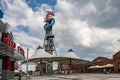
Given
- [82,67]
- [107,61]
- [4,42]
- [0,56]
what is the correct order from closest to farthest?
[4,42]
[0,56]
[107,61]
[82,67]

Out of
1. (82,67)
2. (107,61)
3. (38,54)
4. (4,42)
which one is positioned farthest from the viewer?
(82,67)

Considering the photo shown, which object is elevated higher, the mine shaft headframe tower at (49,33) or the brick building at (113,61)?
the mine shaft headframe tower at (49,33)

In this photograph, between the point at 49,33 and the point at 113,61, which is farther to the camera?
the point at 49,33

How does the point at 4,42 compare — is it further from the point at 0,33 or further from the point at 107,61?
the point at 107,61

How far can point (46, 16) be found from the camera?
422ft

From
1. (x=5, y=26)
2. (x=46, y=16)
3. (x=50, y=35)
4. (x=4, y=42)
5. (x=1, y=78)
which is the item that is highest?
(x=46, y=16)

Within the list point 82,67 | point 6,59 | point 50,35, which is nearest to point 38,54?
point 50,35

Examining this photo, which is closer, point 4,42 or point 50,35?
point 4,42

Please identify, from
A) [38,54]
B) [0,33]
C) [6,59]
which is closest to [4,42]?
[0,33]

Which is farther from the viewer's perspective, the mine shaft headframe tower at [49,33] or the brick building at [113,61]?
the mine shaft headframe tower at [49,33]

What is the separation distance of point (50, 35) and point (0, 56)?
89.2 metres

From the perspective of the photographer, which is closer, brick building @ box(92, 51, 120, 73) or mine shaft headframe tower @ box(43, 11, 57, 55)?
brick building @ box(92, 51, 120, 73)

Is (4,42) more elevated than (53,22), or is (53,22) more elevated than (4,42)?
(53,22)

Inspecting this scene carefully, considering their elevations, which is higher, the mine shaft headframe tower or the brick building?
the mine shaft headframe tower
